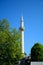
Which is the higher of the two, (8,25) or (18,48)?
(8,25)

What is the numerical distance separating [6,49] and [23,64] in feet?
29.9

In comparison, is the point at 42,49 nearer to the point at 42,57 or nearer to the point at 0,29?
the point at 42,57

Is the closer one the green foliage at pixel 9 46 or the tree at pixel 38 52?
the tree at pixel 38 52

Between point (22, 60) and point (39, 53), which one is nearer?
point (39, 53)

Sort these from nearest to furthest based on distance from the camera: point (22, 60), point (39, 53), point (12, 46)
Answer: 1. point (39, 53)
2. point (12, 46)
3. point (22, 60)

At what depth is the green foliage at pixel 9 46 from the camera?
4166cm

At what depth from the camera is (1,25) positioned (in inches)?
1734

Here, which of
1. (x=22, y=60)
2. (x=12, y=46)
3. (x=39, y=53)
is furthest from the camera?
(x=22, y=60)

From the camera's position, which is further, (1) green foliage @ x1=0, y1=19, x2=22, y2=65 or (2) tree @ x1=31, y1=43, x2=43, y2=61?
(1) green foliage @ x1=0, y1=19, x2=22, y2=65

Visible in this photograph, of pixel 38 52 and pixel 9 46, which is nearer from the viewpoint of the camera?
pixel 38 52

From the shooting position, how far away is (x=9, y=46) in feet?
138

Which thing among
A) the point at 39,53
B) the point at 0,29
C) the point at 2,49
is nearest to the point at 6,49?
the point at 2,49

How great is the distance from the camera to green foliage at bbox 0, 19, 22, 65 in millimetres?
41656

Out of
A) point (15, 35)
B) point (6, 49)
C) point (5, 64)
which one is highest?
point (15, 35)
